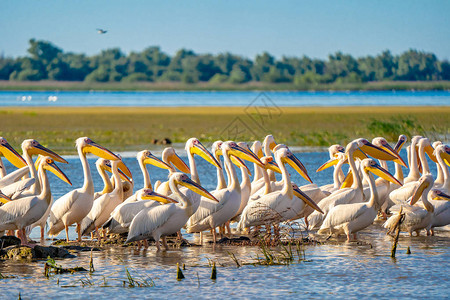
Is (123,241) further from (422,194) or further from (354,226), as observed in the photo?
(422,194)

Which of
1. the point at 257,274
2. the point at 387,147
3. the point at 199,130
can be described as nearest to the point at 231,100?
the point at 199,130

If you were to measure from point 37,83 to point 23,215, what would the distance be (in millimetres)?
89615

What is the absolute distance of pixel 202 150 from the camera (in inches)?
350

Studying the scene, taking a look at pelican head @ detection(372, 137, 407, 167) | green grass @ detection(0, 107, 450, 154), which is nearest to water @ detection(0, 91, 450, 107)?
green grass @ detection(0, 107, 450, 154)

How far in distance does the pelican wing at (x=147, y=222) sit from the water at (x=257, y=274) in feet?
0.67

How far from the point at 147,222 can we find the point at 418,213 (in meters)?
2.79

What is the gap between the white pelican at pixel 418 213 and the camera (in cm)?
794

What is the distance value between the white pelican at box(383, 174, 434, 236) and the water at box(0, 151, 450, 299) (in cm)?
17

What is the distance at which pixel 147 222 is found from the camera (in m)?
7.21

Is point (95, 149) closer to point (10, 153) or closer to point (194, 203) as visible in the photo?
point (10, 153)

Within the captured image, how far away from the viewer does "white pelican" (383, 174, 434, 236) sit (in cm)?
794

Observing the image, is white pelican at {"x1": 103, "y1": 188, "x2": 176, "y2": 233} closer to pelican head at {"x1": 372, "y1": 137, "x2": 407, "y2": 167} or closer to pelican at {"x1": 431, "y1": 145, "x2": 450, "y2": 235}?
pelican at {"x1": 431, "y1": 145, "x2": 450, "y2": 235}

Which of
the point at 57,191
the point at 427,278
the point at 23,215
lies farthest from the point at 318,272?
the point at 57,191

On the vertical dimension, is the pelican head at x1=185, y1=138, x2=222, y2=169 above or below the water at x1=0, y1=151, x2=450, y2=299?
above
